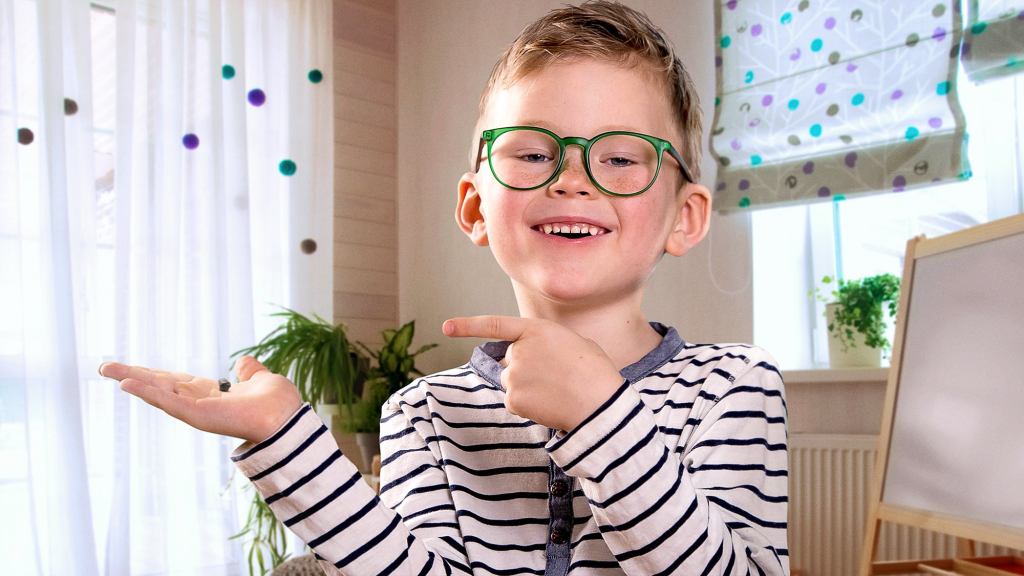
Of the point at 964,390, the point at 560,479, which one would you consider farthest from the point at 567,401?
the point at 964,390

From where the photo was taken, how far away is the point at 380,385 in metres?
3.72

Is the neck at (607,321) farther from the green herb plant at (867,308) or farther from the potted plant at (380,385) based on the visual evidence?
the potted plant at (380,385)

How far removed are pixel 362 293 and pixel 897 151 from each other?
274 cm

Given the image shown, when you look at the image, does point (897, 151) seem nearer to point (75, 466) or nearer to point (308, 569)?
point (308, 569)

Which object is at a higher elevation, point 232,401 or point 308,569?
point 232,401

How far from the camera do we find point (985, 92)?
8.52ft

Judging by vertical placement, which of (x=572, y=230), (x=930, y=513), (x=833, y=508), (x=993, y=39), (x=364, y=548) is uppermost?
(x=993, y=39)

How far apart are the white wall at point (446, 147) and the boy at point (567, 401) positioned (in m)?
2.61

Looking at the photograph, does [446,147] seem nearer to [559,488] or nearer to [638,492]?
[559,488]

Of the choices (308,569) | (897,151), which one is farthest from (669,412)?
(897,151)

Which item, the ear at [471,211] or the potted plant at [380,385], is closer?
the ear at [471,211]

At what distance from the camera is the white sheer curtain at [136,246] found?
3.33m

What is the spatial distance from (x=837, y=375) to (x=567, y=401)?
2454mm

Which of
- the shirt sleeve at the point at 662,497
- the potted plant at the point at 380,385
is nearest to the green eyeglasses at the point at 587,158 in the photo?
the shirt sleeve at the point at 662,497
